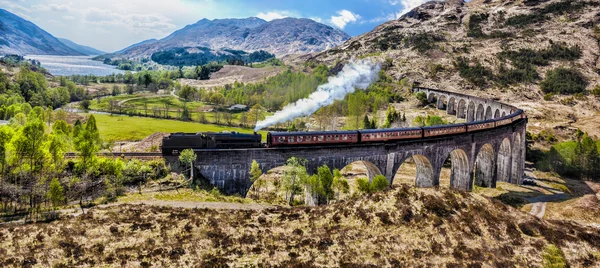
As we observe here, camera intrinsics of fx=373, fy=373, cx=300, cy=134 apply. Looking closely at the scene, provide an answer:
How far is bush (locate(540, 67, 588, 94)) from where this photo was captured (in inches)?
5157

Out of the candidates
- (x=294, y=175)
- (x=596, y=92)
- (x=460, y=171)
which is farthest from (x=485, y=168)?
(x=596, y=92)

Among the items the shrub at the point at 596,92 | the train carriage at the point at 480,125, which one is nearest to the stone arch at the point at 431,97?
the shrub at the point at 596,92

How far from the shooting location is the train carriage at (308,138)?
3934 centimetres

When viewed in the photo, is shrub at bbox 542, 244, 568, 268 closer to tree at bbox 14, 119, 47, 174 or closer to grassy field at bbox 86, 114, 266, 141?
tree at bbox 14, 119, 47, 174

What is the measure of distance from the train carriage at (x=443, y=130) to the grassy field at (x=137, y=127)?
48.8 m

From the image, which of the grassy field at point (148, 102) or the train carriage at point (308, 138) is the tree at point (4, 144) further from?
the grassy field at point (148, 102)

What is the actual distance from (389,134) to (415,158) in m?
8.73

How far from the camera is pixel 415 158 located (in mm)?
50562

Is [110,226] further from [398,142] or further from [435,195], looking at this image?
[398,142]

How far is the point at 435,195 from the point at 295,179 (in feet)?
44.5

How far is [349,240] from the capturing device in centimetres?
2764

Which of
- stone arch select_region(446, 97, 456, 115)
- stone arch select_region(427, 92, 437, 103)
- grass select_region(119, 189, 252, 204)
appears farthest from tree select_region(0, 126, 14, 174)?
stone arch select_region(427, 92, 437, 103)

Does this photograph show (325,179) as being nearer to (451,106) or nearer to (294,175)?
(294,175)

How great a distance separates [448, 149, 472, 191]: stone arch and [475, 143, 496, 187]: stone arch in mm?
6127
